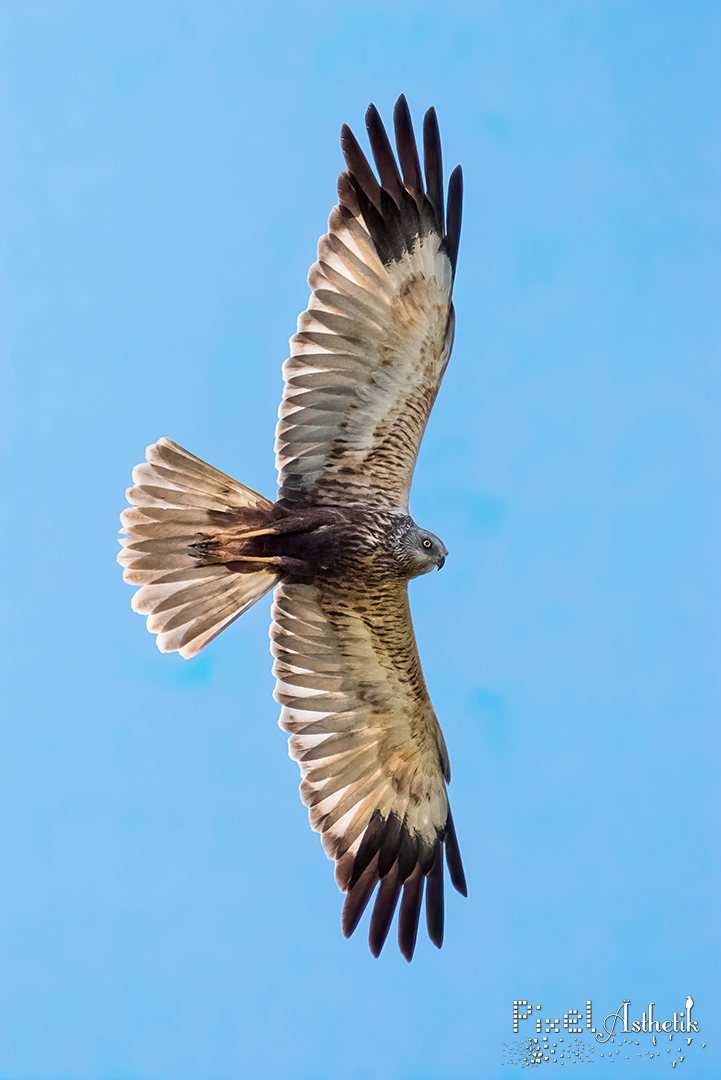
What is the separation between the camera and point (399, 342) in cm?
408

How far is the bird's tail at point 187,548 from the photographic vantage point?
4.25 metres

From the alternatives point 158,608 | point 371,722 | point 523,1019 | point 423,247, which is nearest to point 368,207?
point 423,247

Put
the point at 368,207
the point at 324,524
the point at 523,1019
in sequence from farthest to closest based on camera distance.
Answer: the point at 523,1019 < the point at 324,524 < the point at 368,207

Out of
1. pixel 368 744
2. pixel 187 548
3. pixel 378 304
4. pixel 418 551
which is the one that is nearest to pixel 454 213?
pixel 378 304

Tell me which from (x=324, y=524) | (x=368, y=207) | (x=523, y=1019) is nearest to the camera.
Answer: (x=368, y=207)

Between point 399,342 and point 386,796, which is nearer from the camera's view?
point 399,342

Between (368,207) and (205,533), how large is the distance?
4.57 ft

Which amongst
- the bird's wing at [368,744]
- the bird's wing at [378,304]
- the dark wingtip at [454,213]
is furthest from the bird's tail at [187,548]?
the dark wingtip at [454,213]

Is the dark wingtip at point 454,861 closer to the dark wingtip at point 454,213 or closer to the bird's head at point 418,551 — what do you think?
the bird's head at point 418,551

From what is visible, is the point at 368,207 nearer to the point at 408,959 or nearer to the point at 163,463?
the point at 163,463

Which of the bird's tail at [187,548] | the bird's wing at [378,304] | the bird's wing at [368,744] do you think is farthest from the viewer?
the bird's wing at [368,744]

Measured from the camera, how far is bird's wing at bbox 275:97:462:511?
4.00 meters

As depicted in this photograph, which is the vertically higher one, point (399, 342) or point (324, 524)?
point (399, 342)

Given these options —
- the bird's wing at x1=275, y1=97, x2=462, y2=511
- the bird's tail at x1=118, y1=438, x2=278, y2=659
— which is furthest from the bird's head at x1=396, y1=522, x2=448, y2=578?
the bird's tail at x1=118, y1=438, x2=278, y2=659
